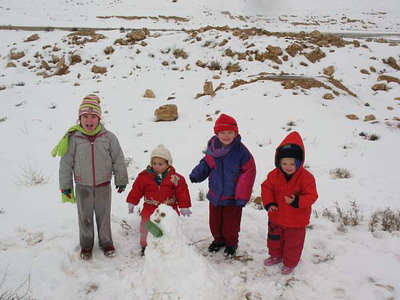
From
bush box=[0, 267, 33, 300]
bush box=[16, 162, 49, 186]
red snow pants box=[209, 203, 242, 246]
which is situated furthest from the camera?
bush box=[16, 162, 49, 186]

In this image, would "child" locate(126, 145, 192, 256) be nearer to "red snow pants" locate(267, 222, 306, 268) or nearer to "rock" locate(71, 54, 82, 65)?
"red snow pants" locate(267, 222, 306, 268)

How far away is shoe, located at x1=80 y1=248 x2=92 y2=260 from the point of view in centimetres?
338

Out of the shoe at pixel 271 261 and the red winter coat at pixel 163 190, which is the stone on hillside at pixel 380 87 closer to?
the shoe at pixel 271 261

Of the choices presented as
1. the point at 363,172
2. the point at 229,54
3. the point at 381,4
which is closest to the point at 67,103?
the point at 229,54

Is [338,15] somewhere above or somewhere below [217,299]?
above

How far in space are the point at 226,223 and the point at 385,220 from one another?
2.19m

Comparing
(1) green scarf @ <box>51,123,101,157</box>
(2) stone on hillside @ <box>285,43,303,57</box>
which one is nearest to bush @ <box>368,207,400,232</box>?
(1) green scarf @ <box>51,123,101,157</box>

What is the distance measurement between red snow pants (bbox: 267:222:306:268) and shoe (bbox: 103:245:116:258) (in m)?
1.81

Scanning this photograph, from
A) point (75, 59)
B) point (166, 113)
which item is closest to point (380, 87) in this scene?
point (166, 113)

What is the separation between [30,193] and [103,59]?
1271 cm

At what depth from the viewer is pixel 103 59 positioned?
52.4ft

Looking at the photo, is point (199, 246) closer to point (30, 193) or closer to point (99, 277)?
point (99, 277)

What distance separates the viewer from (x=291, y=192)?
9.87ft

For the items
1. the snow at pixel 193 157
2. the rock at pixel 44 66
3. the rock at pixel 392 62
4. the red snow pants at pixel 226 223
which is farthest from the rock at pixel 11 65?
the rock at pixel 392 62
